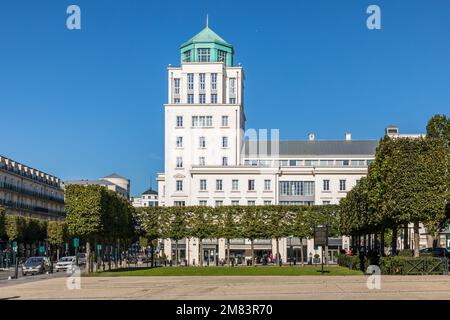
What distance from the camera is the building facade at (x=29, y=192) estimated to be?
4587 inches

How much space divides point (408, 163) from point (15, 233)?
60.9 metres

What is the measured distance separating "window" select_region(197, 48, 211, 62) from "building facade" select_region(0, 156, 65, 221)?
37629mm

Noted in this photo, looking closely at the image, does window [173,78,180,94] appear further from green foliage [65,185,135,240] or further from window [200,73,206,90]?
green foliage [65,185,135,240]

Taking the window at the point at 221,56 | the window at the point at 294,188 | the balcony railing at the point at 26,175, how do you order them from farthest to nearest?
the window at the point at 221,56 → the balcony railing at the point at 26,175 → the window at the point at 294,188

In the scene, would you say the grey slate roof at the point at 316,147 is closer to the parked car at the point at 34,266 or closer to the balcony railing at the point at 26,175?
the balcony railing at the point at 26,175

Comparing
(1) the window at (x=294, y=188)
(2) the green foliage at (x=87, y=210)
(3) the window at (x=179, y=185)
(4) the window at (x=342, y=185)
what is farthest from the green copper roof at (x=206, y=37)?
(2) the green foliage at (x=87, y=210)

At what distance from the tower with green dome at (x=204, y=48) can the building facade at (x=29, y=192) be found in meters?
35.4

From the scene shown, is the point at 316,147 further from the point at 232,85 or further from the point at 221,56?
the point at 221,56

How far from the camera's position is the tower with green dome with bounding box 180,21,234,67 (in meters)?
119

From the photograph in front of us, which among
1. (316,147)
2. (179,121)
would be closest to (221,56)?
Answer: (179,121)

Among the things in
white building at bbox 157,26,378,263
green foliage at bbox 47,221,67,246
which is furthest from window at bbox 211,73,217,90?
green foliage at bbox 47,221,67,246
